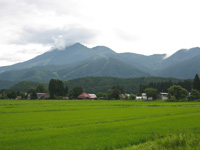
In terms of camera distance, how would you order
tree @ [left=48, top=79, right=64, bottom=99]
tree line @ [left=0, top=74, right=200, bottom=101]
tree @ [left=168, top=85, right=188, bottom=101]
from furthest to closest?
1. tree @ [left=48, top=79, right=64, bottom=99]
2. tree line @ [left=0, top=74, right=200, bottom=101]
3. tree @ [left=168, top=85, right=188, bottom=101]

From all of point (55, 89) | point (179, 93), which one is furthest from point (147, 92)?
point (55, 89)

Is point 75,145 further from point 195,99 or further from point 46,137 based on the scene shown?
point 195,99

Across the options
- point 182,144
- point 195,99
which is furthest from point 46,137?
point 195,99

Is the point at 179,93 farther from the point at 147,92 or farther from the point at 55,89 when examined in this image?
the point at 55,89

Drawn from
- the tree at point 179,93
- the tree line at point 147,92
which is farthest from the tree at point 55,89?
the tree at point 179,93

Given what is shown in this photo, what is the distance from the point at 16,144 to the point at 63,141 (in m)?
3.35

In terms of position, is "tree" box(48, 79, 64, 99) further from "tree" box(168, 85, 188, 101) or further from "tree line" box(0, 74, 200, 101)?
"tree" box(168, 85, 188, 101)

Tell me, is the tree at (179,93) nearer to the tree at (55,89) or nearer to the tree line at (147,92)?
the tree line at (147,92)

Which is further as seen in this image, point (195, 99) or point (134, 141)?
point (195, 99)

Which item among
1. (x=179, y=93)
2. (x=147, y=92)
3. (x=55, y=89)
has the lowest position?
(x=179, y=93)

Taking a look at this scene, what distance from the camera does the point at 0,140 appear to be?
1520 cm

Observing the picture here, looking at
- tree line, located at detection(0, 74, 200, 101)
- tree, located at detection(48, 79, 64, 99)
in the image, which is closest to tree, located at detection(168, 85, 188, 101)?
tree line, located at detection(0, 74, 200, 101)

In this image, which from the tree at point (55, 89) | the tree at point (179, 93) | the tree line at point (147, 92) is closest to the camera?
the tree at point (179, 93)

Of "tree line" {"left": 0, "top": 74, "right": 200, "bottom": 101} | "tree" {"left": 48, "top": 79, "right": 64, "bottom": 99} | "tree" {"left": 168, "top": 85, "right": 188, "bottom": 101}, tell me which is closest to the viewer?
"tree" {"left": 168, "top": 85, "right": 188, "bottom": 101}
